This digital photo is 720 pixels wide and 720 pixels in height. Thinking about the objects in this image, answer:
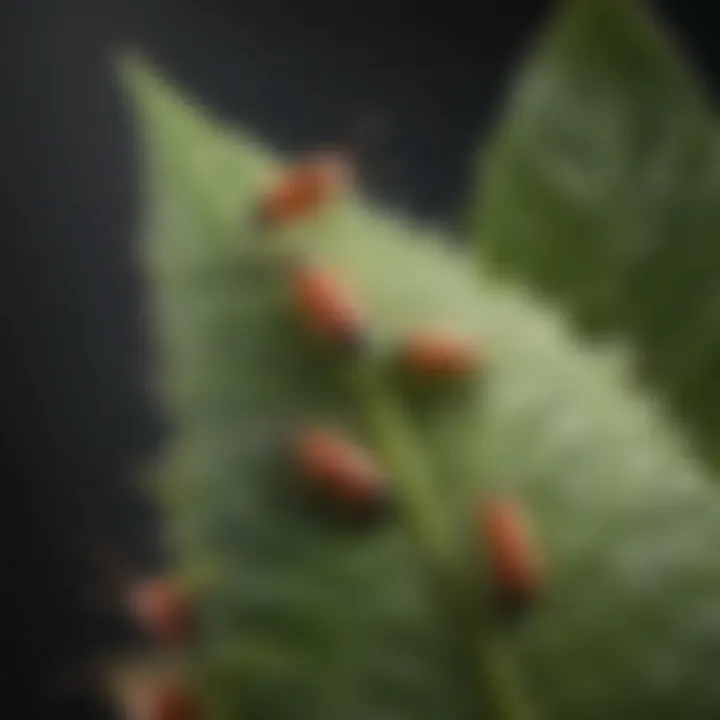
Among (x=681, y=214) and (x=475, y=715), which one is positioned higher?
(x=681, y=214)

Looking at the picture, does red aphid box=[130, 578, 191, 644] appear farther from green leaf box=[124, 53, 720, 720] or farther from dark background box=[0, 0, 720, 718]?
dark background box=[0, 0, 720, 718]

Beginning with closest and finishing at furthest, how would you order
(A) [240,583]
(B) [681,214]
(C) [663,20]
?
(A) [240,583] → (B) [681,214] → (C) [663,20]

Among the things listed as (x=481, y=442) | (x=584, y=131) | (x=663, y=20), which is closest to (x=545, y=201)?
(x=584, y=131)

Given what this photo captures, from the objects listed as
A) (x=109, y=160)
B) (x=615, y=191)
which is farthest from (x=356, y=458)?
(x=109, y=160)

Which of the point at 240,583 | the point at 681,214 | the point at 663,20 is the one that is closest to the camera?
the point at 240,583

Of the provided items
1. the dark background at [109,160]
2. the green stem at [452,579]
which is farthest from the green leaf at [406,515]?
the dark background at [109,160]

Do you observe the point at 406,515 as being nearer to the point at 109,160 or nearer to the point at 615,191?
the point at 615,191

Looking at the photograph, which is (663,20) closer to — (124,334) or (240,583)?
(124,334)

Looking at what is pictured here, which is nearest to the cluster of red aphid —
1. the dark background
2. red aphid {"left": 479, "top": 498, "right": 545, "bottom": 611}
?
red aphid {"left": 479, "top": 498, "right": 545, "bottom": 611}
